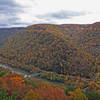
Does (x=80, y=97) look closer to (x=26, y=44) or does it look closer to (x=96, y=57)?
(x=96, y=57)

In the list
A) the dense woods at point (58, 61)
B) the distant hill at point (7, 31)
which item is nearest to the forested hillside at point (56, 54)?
the dense woods at point (58, 61)

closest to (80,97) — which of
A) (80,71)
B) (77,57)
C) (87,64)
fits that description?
(80,71)

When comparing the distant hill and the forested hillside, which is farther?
the distant hill

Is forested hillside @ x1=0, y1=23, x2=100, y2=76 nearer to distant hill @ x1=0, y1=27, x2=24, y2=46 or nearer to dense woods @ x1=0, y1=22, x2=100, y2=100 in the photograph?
dense woods @ x1=0, y1=22, x2=100, y2=100

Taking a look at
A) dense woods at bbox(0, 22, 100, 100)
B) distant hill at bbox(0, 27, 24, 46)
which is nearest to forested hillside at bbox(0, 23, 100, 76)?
dense woods at bbox(0, 22, 100, 100)

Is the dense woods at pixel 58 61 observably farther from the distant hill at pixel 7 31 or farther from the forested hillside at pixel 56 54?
the distant hill at pixel 7 31

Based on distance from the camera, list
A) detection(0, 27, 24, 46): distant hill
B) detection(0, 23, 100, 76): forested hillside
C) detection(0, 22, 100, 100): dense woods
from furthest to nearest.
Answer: detection(0, 27, 24, 46): distant hill → detection(0, 23, 100, 76): forested hillside → detection(0, 22, 100, 100): dense woods

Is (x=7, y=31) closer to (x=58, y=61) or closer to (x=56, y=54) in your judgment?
(x=56, y=54)

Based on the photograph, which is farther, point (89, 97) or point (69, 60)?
point (69, 60)

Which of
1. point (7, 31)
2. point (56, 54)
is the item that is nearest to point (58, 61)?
point (56, 54)

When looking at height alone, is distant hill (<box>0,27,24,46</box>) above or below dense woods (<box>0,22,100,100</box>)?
above

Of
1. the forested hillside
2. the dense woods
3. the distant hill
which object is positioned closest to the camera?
the dense woods
